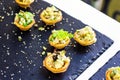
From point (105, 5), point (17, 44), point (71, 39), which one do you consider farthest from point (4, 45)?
point (105, 5)

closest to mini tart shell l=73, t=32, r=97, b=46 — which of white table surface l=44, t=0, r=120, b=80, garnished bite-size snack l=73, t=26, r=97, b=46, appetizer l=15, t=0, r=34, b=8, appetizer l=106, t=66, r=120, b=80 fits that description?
garnished bite-size snack l=73, t=26, r=97, b=46

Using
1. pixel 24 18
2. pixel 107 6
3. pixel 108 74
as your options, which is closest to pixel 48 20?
pixel 24 18

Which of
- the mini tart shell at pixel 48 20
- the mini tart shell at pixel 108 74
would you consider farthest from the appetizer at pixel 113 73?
the mini tart shell at pixel 48 20

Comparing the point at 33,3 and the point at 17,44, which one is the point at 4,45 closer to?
the point at 17,44

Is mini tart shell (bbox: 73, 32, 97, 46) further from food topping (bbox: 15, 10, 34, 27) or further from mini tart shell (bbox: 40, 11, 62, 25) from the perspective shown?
food topping (bbox: 15, 10, 34, 27)

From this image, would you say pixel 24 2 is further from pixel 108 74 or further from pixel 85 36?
pixel 108 74
